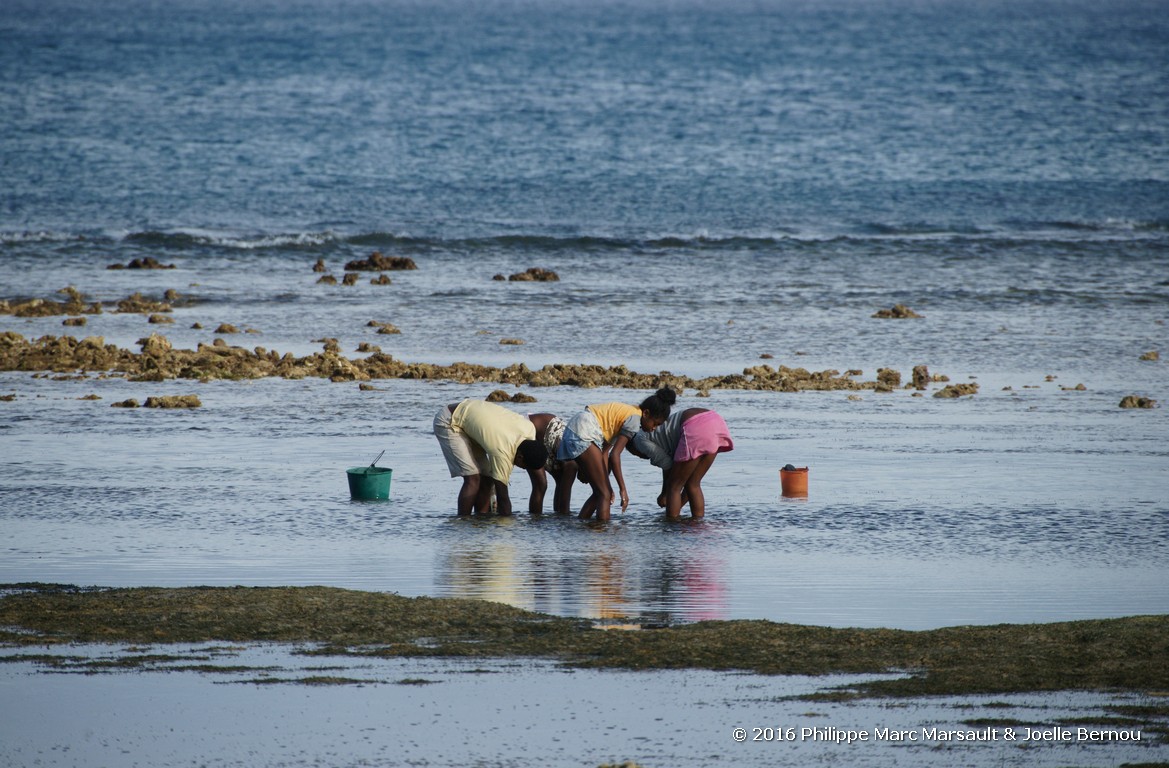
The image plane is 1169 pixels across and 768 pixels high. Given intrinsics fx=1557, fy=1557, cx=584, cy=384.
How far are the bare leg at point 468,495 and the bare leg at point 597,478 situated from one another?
0.76 meters

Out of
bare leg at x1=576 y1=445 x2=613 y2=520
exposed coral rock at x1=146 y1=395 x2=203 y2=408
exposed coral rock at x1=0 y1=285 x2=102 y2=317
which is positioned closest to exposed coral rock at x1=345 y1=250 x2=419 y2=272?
exposed coral rock at x1=0 y1=285 x2=102 y2=317

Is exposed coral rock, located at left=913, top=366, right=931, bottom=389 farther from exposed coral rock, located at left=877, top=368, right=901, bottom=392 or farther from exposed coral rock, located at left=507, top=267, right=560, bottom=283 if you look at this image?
exposed coral rock, located at left=507, top=267, right=560, bottom=283

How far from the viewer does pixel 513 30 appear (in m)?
118

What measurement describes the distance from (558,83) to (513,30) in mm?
43901

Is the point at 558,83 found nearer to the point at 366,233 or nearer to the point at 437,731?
the point at 366,233

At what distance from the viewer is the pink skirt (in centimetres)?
1075

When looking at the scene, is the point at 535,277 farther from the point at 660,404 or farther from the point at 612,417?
the point at 660,404

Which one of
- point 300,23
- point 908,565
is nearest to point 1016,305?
point 908,565

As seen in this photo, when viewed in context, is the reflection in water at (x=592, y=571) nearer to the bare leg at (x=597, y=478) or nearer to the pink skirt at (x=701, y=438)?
the bare leg at (x=597, y=478)

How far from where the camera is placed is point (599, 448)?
1075cm

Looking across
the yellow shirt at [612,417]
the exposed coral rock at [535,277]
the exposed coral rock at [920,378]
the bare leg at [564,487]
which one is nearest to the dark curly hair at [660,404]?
the yellow shirt at [612,417]

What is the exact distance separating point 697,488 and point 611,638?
11.9ft

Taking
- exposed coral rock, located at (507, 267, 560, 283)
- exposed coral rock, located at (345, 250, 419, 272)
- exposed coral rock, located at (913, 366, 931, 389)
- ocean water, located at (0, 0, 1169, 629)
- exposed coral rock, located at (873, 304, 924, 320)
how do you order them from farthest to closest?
exposed coral rock, located at (345, 250, 419, 272)
exposed coral rock, located at (507, 267, 560, 283)
exposed coral rock, located at (873, 304, 924, 320)
exposed coral rock, located at (913, 366, 931, 389)
ocean water, located at (0, 0, 1169, 629)

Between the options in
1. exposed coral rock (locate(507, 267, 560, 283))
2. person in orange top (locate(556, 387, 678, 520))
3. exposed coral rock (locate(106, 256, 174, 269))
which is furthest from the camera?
exposed coral rock (locate(106, 256, 174, 269))
